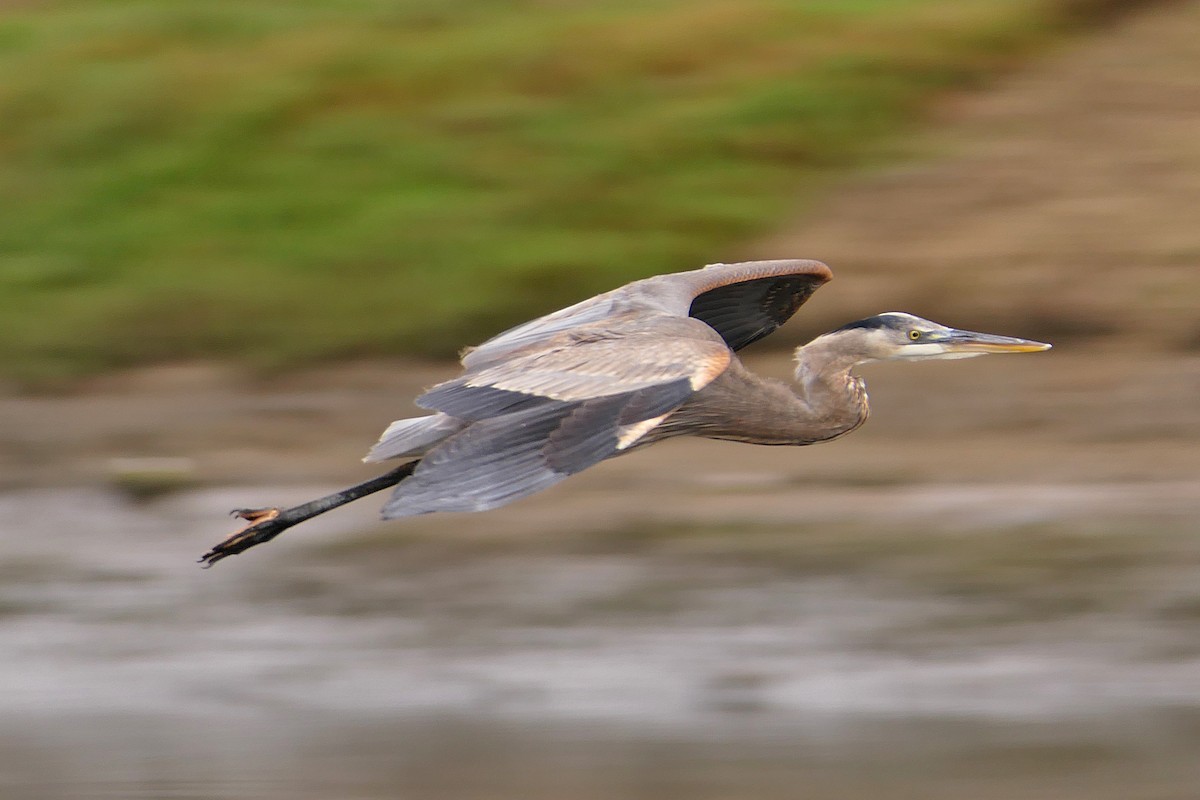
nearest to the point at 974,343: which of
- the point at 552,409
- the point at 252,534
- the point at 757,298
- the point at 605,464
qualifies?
the point at 757,298

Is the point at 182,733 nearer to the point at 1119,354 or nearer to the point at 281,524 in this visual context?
the point at 281,524

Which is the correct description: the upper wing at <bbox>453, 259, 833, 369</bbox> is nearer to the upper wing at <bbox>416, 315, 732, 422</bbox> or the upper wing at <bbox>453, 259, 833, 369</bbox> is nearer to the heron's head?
the upper wing at <bbox>416, 315, 732, 422</bbox>

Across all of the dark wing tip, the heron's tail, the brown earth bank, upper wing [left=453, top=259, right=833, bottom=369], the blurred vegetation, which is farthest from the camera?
the blurred vegetation

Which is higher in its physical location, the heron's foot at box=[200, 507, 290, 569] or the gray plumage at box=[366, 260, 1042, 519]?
the gray plumage at box=[366, 260, 1042, 519]

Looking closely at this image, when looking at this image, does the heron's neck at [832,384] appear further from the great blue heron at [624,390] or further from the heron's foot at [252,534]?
the heron's foot at [252,534]

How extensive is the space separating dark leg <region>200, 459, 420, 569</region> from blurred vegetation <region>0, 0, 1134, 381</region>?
15.5ft

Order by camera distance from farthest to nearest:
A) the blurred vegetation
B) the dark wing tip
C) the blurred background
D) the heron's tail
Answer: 1. the blurred vegetation
2. the blurred background
3. the dark wing tip
4. the heron's tail

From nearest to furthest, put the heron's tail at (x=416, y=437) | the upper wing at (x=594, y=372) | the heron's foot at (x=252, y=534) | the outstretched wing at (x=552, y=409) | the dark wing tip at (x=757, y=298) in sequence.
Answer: the outstretched wing at (x=552, y=409)
the upper wing at (x=594, y=372)
the heron's tail at (x=416, y=437)
the heron's foot at (x=252, y=534)
the dark wing tip at (x=757, y=298)

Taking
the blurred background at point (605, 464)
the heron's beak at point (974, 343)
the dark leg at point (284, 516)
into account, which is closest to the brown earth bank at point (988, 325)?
the blurred background at point (605, 464)

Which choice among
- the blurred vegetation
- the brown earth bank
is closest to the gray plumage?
the brown earth bank

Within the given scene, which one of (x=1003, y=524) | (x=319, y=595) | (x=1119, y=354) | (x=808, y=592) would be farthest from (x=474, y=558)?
(x=1119, y=354)

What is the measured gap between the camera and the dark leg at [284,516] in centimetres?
710

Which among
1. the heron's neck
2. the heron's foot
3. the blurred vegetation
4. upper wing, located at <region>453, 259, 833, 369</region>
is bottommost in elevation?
the heron's foot

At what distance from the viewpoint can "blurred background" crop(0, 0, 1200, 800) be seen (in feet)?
29.8
